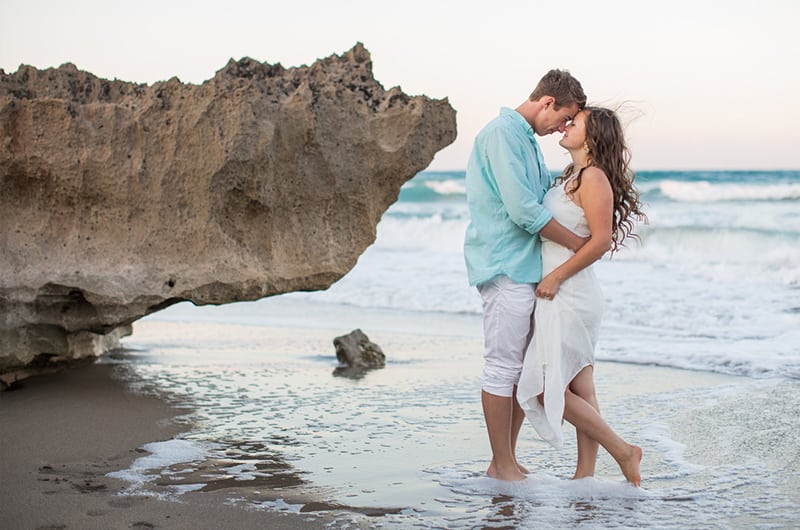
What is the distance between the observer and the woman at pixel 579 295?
12.8 feet

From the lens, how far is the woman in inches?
154

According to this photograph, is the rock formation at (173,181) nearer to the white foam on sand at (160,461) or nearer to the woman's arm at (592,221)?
the white foam on sand at (160,461)

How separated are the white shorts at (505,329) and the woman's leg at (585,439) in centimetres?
28

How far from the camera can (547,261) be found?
399cm

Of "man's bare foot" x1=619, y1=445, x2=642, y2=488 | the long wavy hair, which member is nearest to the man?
the long wavy hair

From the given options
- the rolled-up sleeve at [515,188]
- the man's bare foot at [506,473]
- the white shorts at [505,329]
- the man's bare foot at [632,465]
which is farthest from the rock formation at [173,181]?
the man's bare foot at [632,465]

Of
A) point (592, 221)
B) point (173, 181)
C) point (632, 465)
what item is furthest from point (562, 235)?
point (173, 181)

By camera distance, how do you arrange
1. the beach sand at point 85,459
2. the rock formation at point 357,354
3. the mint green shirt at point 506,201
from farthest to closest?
the rock formation at point 357,354 < the mint green shirt at point 506,201 < the beach sand at point 85,459

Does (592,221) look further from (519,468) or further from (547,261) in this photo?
(519,468)

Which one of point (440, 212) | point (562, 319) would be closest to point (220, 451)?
point (562, 319)

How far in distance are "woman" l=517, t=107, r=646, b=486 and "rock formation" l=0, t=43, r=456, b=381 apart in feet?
4.88

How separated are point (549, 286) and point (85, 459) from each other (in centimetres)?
225

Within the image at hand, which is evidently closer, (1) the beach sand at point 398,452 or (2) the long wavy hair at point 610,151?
(1) the beach sand at point 398,452

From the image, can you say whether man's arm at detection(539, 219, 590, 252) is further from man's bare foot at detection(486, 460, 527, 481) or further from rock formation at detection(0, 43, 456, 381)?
rock formation at detection(0, 43, 456, 381)
